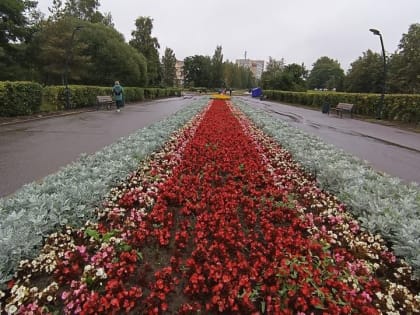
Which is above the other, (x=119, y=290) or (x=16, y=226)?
(x=16, y=226)

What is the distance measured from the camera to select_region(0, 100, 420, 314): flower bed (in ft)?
6.23

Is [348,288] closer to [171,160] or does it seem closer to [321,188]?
[321,188]

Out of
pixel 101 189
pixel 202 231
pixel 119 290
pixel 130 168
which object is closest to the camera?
pixel 119 290

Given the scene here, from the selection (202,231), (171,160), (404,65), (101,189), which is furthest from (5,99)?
(404,65)

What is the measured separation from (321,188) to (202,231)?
92.6 inches

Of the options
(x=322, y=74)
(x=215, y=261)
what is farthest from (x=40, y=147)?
(x=322, y=74)

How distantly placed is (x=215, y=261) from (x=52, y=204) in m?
1.85

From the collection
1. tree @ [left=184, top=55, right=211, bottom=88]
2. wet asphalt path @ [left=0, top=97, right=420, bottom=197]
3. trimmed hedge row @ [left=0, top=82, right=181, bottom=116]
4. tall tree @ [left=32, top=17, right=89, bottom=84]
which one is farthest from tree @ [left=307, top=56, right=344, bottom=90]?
wet asphalt path @ [left=0, top=97, right=420, bottom=197]

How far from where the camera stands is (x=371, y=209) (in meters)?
3.17

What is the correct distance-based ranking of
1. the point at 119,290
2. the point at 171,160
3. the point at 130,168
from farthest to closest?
Answer: the point at 171,160 → the point at 130,168 → the point at 119,290

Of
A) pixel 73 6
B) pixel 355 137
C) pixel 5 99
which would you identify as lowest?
pixel 355 137

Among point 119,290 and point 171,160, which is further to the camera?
point 171,160

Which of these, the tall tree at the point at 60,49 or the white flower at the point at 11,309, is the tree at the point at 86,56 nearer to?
the tall tree at the point at 60,49

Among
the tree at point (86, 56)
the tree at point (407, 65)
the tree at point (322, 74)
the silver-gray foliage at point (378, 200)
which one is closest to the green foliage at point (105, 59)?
the tree at point (86, 56)
